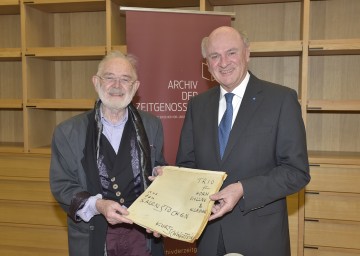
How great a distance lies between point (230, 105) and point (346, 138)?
6.83 ft

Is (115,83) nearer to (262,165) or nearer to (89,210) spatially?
(89,210)

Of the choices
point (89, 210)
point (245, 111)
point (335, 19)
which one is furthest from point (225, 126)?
point (335, 19)

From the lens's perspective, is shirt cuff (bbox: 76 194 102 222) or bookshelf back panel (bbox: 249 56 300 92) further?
bookshelf back panel (bbox: 249 56 300 92)

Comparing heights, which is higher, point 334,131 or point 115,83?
point 115,83

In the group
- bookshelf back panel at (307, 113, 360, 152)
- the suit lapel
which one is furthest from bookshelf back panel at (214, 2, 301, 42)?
the suit lapel

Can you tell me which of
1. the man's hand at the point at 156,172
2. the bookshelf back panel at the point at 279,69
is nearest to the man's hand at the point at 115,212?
the man's hand at the point at 156,172

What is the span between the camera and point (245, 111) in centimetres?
172

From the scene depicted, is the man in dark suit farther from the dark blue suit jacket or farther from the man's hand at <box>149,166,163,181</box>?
the man's hand at <box>149,166,163,181</box>

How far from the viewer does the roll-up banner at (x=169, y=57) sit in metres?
2.90

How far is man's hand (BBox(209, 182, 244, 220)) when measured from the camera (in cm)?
149

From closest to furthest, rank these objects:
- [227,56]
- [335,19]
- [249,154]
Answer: [249,154] → [227,56] → [335,19]

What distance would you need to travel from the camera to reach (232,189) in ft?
5.08

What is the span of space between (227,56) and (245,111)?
10.6 inches

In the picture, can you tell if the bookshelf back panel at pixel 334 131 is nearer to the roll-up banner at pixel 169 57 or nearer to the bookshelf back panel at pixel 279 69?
the bookshelf back panel at pixel 279 69
